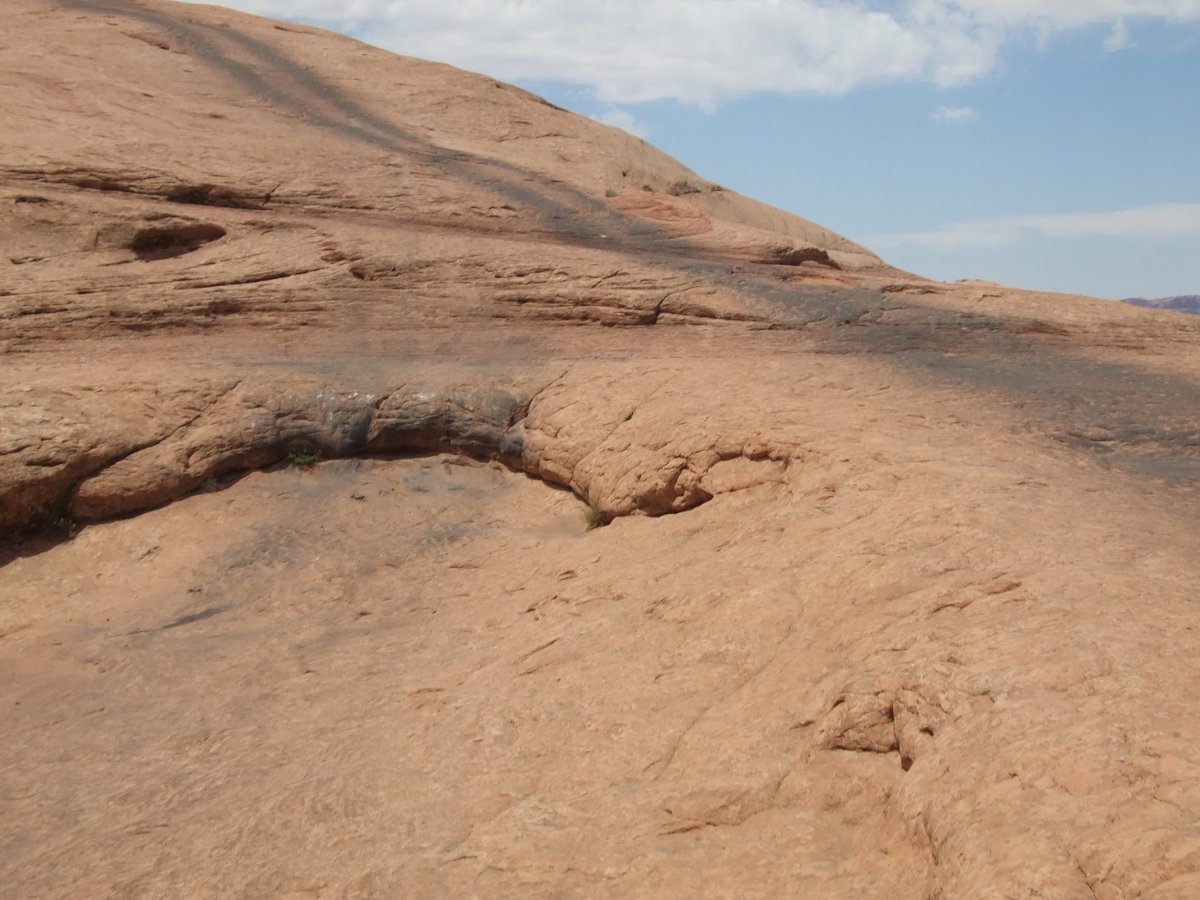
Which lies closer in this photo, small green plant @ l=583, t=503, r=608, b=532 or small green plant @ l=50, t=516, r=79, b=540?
small green plant @ l=583, t=503, r=608, b=532

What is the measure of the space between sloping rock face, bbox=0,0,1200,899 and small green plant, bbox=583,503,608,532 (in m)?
0.03

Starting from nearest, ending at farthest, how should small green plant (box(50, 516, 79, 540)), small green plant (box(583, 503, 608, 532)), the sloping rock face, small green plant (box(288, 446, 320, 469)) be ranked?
the sloping rock face
small green plant (box(583, 503, 608, 532))
small green plant (box(50, 516, 79, 540))
small green plant (box(288, 446, 320, 469))

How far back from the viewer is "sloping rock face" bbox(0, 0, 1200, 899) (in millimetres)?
3828

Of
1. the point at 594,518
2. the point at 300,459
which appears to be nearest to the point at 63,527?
the point at 300,459

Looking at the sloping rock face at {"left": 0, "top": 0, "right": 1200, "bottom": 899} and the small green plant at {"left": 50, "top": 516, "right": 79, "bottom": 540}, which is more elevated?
the sloping rock face at {"left": 0, "top": 0, "right": 1200, "bottom": 899}

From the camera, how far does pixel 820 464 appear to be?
5977 mm

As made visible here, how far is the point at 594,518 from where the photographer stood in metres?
7.18

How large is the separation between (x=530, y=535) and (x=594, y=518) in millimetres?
443

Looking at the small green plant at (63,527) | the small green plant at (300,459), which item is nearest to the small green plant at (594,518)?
the small green plant at (300,459)

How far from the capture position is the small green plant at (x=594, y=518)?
7.15 meters

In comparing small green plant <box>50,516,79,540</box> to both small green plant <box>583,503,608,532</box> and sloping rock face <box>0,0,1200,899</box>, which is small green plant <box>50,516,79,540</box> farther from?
small green plant <box>583,503,608,532</box>

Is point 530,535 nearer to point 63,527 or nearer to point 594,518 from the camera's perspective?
point 594,518

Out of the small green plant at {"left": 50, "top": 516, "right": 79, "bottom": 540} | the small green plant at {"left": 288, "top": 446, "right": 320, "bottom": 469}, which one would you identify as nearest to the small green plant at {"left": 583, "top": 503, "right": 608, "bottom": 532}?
the small green plant at {"left": 288, "top": 446, "right": 320, "bottom": 469}

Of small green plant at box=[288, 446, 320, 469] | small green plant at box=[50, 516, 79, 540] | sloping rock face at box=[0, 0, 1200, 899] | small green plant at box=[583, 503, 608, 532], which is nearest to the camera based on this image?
sloping rock face at box=[0, 0, 1200, 899]
